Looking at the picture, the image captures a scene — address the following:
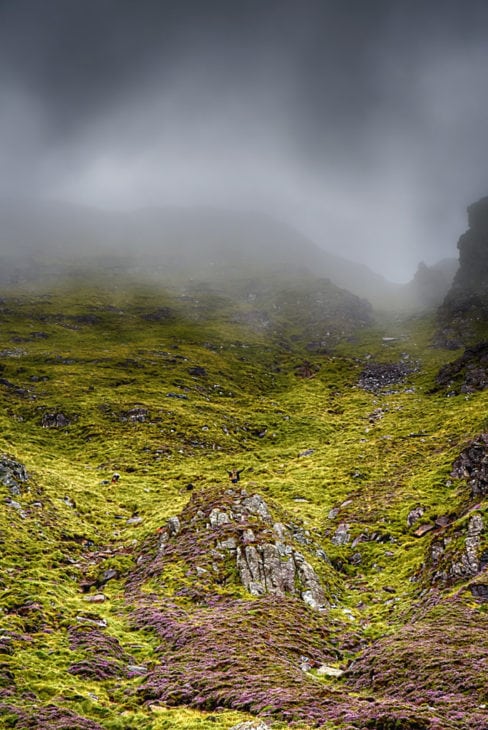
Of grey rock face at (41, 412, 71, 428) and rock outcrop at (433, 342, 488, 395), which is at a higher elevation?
grey rock face at (41, 412, 71, 428)

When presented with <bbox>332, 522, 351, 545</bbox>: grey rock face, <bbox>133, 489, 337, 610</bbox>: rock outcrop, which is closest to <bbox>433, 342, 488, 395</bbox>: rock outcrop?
<bbox>332, 522, 351, 545</bbox>: grey rock face

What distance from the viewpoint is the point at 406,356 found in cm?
10788

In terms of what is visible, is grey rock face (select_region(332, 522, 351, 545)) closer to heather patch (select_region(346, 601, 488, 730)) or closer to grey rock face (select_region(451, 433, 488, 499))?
grey rock face (select_region(451, 433, 488, 499))

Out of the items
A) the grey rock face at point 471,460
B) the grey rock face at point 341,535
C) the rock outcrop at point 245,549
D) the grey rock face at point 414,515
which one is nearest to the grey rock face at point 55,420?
the rock outcrop at point 245,549

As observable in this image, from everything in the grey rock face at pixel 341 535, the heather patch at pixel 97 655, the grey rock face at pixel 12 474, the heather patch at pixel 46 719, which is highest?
the grey rock face at pixel 12 474

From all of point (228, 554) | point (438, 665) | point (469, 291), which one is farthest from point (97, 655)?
point (469, 291)

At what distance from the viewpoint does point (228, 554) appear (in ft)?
95.5

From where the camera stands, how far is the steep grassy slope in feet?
52.4

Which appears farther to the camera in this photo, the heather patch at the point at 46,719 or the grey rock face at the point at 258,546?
the grey rock face at the point at 258,546

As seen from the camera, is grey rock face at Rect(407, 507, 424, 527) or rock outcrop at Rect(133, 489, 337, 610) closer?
rock outcrop at Rect(133, 489, 337, 610)

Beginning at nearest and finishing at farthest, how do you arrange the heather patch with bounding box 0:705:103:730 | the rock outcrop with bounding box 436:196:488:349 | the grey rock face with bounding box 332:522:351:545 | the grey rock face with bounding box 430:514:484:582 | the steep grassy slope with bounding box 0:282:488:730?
the heather patch with bounding box 0:705:103:730, the steep grassy slope with bounding box 0:282:488:730, the grey rock face with bounding box 430:514:484:582, the grey rock face with bounding box 332:522:351:545, the rock outcrop with bounding box 436:196:488:349

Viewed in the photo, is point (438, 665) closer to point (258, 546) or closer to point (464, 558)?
point (464, 558)

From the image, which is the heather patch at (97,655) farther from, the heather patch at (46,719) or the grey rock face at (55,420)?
the grey rock face at (55,420)

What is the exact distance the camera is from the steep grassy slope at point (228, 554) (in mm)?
15969
